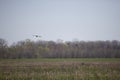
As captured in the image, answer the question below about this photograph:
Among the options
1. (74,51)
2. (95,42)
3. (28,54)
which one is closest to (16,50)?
(28,54)

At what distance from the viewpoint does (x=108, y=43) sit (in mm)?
97688

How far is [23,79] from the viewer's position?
37.0 ft

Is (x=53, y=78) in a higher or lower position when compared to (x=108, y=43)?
lower

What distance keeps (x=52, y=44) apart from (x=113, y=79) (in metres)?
88.3

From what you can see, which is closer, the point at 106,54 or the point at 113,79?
the point at 113,79

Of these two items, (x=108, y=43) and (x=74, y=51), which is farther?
(x=108, y=43)

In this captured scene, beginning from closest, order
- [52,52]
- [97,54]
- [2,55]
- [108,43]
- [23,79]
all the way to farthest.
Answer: [23,79] → [2,55] → [97,54] → [52,52] → [108,43]

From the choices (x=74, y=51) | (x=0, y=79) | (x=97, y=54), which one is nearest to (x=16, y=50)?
(x=74, y=51)

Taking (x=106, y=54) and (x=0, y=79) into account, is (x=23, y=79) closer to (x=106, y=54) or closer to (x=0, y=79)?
(x=0, y=79)

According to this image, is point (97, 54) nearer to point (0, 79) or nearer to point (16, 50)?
point (16, 50)

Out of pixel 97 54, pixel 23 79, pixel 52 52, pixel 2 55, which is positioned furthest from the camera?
pixel 52 52

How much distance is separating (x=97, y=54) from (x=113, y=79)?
62657mm

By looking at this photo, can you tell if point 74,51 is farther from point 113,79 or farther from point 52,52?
point 113,79

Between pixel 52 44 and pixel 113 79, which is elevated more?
pixel 52 44
